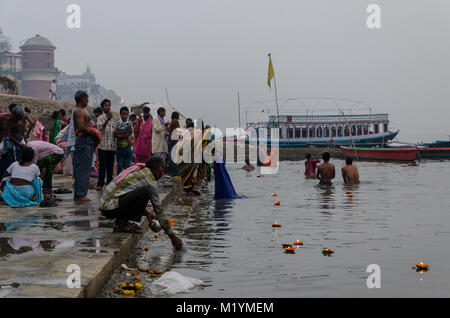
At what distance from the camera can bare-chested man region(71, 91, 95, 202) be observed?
896 centimetres

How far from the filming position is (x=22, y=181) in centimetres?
841

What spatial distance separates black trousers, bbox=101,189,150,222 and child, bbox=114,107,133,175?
462 cm

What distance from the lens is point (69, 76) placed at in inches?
5861

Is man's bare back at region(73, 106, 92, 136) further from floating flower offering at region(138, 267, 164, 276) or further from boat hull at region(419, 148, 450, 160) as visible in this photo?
boat hull at region(419, 148, 450, 160)

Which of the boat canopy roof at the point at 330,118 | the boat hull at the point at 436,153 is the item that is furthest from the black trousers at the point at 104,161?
the boat canopy roof at the point at 330,118

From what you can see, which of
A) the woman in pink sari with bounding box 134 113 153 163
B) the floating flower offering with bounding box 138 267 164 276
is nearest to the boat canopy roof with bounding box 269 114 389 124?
the woman in pink sari with bounding box 134 113 153 163

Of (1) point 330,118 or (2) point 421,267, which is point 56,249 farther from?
(1) point 330,118

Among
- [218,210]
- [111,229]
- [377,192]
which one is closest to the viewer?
[111,229]

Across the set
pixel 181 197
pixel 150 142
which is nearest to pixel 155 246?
pixel 181 197

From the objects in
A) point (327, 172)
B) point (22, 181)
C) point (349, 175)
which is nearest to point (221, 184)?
point (22, 181)

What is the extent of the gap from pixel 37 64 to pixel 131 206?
94.7 meters

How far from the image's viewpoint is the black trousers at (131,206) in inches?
251
